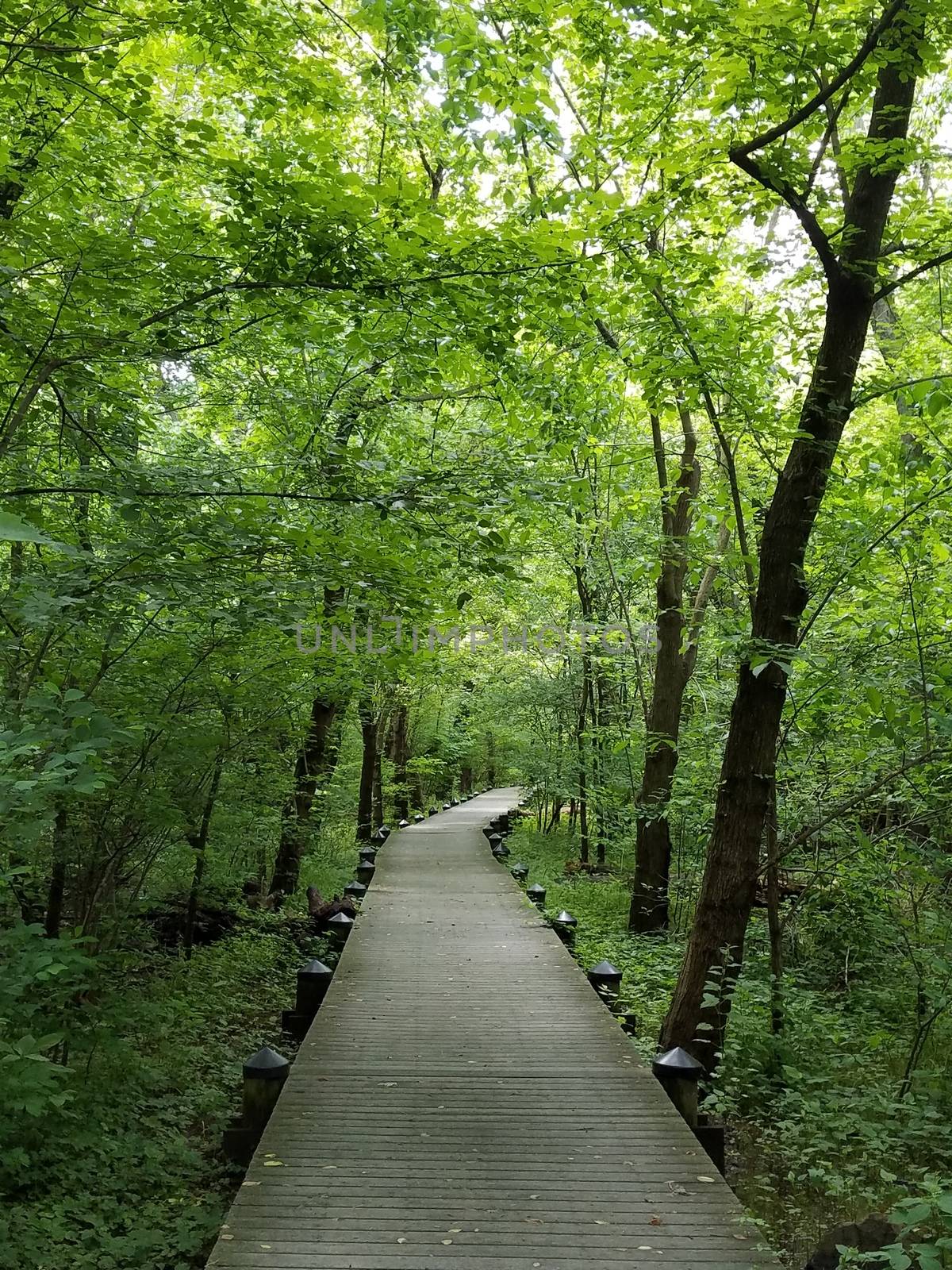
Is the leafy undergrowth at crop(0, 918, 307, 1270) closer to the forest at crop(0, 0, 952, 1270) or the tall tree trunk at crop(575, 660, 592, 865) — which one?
the forest at crop(0, 0, 952, 1270)

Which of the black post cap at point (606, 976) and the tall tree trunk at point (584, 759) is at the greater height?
the tall tree trunk at point (584, 759)

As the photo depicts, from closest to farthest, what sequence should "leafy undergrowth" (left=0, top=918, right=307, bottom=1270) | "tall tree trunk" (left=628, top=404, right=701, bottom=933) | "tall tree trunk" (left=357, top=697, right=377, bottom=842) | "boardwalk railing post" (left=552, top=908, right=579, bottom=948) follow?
"leafy undergrowth" (left=0, top=918, right=307, bottom=1270) < "boardwalk railing post" (left=552, top=908, right=579, bottom=948) < "tall tree trunk" (left=628, top=404, right=701, bottom=933) < "tall tree trunk" (left=357, top=697, right=377, bottom=842)

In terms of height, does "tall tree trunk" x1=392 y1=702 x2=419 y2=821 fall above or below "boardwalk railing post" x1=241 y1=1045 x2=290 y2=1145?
above

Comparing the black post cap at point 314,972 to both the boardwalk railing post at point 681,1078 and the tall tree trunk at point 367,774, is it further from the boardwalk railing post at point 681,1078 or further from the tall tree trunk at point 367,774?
the tall tree trunk at point 367,774

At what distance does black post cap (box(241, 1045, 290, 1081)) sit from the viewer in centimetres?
518

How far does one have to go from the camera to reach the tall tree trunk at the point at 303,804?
12.7m

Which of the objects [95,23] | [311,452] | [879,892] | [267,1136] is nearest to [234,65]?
[95,23]

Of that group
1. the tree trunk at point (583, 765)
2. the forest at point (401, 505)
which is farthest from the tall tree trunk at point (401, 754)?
the forest at point (401, 505)

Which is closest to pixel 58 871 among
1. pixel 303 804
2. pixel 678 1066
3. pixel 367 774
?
pixel 678 1066

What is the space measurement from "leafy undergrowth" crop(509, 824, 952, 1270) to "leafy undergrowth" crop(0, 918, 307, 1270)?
323 cm

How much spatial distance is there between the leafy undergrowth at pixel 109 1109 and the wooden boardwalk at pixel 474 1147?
0.67 metres

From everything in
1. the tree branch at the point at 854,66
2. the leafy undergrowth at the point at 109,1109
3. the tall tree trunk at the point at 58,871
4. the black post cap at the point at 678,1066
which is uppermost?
the tree branch at the point at 854,66

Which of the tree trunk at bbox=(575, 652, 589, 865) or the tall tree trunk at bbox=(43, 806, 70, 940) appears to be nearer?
the tall tree trunk at bbox=(43, 806, 70, 940)

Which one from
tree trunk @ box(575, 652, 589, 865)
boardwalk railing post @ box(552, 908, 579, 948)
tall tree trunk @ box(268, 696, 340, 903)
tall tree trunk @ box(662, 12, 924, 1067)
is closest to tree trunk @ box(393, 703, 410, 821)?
tree trunk @ box(575, 652, 589, 865)
